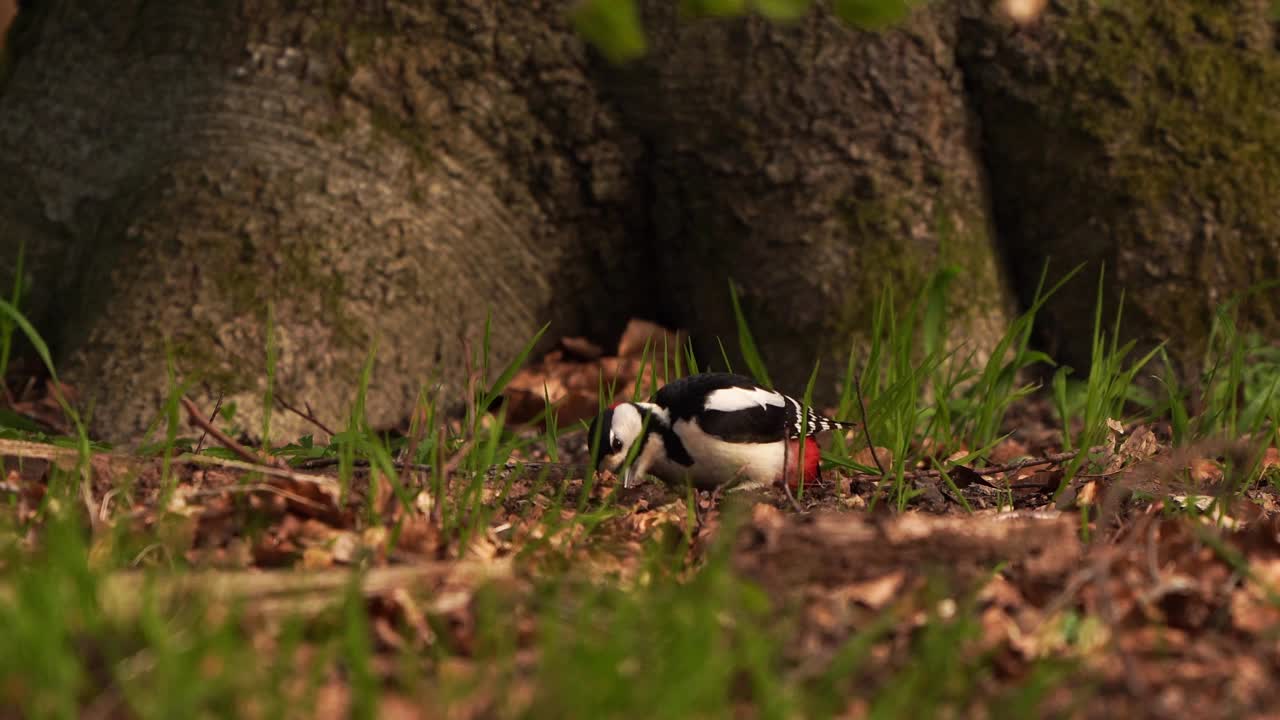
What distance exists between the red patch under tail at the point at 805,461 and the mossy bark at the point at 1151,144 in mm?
1788

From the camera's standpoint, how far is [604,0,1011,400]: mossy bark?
15.3 ft

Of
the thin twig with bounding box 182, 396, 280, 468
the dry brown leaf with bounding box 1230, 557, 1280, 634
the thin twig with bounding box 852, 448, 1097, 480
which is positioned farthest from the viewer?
the thin twig with bounding box 852, 448, 1097, 480

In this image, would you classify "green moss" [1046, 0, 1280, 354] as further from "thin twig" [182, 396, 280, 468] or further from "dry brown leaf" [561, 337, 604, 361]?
"thin twig" [182, 396, 280, 468]

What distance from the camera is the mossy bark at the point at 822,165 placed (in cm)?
466

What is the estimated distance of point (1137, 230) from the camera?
4.63m

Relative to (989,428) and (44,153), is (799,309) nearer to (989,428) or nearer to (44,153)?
(989,428)

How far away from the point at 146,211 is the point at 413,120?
3.31 feet

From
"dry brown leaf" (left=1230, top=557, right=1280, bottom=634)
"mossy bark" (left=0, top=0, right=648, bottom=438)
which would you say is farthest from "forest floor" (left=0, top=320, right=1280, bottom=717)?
"mossy bark" (left=0, top=0, right=648, bottom=438)

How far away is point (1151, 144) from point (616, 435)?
8.41 feet

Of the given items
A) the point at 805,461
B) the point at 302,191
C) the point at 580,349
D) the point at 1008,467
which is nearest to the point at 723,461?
the point at 805,461

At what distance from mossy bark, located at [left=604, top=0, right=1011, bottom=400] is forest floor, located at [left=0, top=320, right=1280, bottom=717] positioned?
1.81 metres

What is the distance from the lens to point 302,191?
15.0 ft

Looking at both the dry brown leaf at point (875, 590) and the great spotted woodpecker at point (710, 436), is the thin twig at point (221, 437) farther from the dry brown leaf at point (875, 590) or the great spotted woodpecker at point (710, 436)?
the dry brown leaf at point (875, 590)

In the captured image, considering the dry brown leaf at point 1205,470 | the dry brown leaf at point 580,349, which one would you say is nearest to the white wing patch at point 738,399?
the dry brown leaf at point 1205,470
